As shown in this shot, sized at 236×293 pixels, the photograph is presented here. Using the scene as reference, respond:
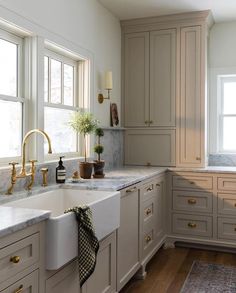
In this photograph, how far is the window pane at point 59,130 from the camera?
119 inches

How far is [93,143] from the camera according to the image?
11.7ft

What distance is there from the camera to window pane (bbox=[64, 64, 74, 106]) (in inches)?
129

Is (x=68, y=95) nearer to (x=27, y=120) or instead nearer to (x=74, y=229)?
(x=27, y=120)

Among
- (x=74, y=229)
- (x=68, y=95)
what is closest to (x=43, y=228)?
(x=74, y=229)

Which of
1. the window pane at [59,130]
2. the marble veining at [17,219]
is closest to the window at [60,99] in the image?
the window pane at [59,130]

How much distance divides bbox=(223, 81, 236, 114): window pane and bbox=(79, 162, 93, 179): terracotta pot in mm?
2296

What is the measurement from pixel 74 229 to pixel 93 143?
177 cm

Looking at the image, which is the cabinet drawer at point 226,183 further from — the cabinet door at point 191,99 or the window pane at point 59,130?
the window pane at point 59,130

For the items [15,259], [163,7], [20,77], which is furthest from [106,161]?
[15,259]

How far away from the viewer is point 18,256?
1474 mm

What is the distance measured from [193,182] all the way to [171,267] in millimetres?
966

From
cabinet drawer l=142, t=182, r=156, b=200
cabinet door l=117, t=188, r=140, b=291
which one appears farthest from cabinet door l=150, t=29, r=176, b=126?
cabinet door l=117, t=188, r=140, b=291

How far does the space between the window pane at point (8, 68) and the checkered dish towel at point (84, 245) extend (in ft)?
3.80

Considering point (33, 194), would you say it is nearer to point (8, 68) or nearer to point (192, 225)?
point (8, 68)
